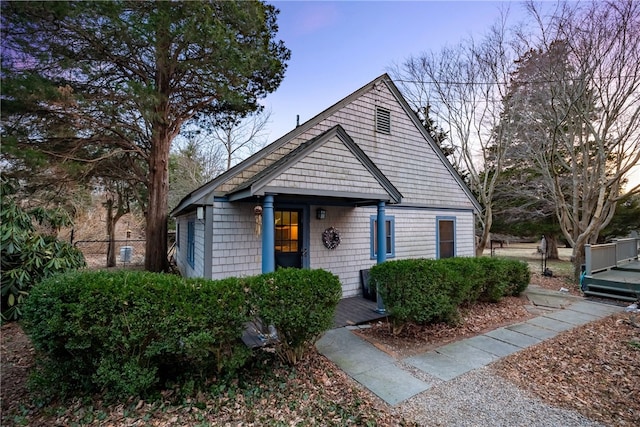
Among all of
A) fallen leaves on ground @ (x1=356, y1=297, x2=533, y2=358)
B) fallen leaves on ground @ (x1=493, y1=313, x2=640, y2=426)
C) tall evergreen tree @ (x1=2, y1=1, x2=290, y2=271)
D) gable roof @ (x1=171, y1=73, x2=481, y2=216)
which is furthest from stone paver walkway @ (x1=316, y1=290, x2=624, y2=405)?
tall evergreen tree @ (x1=2, y1=1, x2=290, y2=271)

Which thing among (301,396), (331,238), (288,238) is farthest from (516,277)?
(301,396)

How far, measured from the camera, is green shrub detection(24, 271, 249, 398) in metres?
2.99

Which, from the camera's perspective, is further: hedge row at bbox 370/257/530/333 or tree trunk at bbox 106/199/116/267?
tree trunk at bbox 106/199/116/267

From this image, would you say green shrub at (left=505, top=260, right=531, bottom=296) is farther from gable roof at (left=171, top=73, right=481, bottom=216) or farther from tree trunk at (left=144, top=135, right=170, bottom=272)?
tree trunk at (left=144, top=135, right=170, bottom=272)

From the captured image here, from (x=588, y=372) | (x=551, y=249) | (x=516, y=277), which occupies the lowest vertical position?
(x=588, y=372)

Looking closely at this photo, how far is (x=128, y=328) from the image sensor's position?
118 inches

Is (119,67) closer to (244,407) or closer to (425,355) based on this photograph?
(244,407)

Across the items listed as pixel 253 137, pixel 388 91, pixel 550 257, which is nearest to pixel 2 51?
pixel 388 91

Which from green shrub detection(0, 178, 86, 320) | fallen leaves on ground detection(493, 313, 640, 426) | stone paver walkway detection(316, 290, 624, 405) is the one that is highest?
green shrub detection(0, 178, 86, 320)

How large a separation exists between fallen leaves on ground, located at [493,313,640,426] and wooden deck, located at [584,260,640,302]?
2.94 metres

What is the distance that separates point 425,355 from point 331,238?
11.9ft

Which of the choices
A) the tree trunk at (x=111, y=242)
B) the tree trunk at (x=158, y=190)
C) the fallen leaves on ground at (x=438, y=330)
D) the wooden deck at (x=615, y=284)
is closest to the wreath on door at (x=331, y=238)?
the fallen leaves on ground at (x=438, y=330)

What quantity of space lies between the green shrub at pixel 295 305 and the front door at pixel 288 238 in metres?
3.04

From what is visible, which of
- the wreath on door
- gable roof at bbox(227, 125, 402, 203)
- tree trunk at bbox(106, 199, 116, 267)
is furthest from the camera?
tree trunk at bbox(106, 199, 116, 267)
